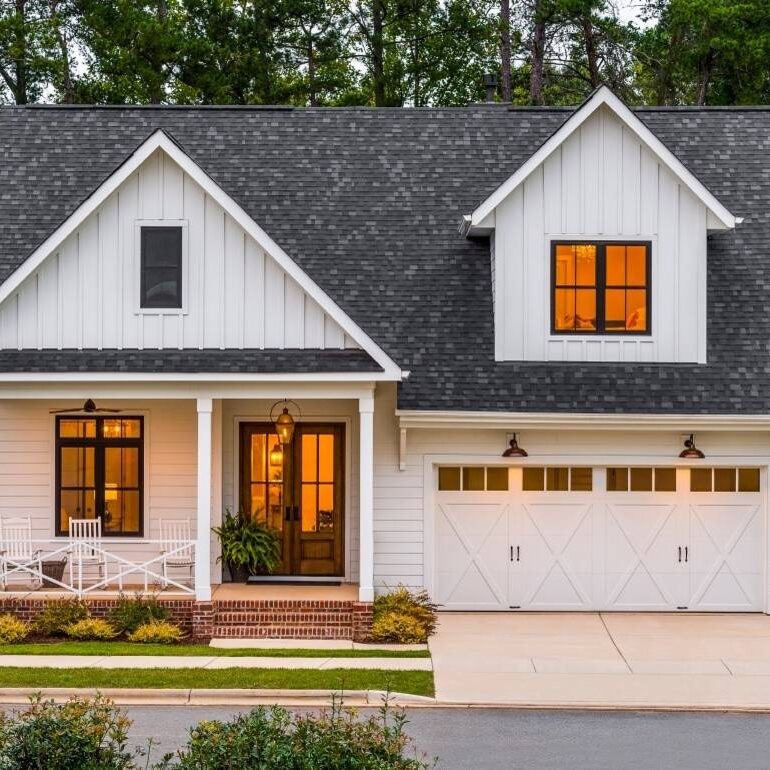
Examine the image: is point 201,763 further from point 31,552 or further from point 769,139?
point 769,139

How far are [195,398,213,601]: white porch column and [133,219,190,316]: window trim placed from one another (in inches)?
53.0

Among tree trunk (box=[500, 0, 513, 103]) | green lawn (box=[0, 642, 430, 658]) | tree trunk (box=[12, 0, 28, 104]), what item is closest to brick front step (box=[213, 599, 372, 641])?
green lawn (box=[0, 642, 430, 658])

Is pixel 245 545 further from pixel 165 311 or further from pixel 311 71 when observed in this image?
pixel 311 71

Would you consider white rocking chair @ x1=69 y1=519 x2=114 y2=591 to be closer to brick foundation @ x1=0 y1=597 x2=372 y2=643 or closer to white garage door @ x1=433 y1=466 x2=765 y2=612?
brick foundation @ x1=0 y1=597 x2=372 y2=643

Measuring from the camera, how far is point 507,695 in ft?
46.9

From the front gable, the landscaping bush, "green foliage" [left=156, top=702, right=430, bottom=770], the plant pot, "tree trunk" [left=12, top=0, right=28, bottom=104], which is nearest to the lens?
"green foliage" [left=156, top=702, right=430, bottom=770]

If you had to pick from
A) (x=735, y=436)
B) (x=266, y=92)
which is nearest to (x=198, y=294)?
(x=735, y=436)

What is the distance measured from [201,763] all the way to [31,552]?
1069 centimetres

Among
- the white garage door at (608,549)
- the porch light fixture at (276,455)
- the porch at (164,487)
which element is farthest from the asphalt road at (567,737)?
the porch light fixture at (276,455)

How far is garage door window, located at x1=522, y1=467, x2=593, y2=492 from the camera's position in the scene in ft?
64.4

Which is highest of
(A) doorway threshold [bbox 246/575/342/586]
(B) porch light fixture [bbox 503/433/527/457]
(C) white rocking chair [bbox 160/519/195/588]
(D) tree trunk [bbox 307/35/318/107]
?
(D) tree trunk [bbox 307/35/318/107]

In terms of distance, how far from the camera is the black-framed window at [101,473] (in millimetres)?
19641

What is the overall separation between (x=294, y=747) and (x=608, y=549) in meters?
11.2

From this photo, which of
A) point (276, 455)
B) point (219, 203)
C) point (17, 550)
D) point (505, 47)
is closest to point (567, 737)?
point (276, 455)
